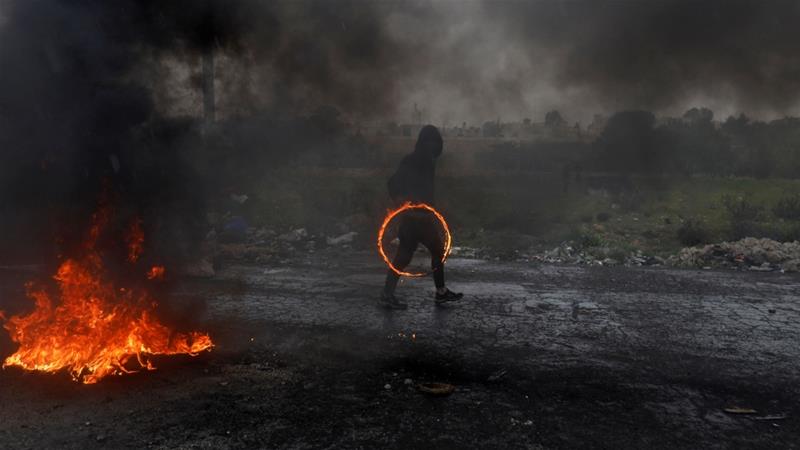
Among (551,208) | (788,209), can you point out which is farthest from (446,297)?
(788,209)

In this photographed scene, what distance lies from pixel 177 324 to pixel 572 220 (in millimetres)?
10560

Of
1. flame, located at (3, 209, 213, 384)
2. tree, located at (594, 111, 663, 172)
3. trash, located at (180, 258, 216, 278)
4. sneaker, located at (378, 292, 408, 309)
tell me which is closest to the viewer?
flame, located at (3, 209, 213, 384)

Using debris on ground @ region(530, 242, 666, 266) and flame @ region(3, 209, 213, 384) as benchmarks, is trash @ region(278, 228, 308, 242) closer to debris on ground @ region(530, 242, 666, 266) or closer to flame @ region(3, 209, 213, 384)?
debris on ground @ region(530, 242, 666, 266)

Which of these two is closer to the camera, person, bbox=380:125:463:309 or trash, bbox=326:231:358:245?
person, bbox=380:125:463:309

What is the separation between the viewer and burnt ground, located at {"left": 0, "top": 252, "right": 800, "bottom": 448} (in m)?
3.20

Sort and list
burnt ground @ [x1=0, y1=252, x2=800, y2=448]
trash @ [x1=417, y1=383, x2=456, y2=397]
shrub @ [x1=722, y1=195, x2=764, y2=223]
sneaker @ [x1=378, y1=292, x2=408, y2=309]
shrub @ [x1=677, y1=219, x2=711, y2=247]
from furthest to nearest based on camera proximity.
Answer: shrub @ [x1=722, y1=195, x2=764, y2=223], shrub @ [x1=677, y1=219, x2=711, y2=247], sneaker @ [x1=378, y1=292, x2=408, y2=309], trash @ [x1=417, y1=383, x2=456, y2=397], burnt ground @ [x1=0, y1=252, x2=800, y2=448]

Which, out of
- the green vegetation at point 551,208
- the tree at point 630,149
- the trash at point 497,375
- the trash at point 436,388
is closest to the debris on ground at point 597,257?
the green vegetation at point 551,208

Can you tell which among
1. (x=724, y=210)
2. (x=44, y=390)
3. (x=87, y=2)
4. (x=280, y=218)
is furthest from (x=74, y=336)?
(x=724, y=210)

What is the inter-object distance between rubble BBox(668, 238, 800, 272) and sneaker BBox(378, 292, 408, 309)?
6.13 metres

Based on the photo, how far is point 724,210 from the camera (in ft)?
44.2

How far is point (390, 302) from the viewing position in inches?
238

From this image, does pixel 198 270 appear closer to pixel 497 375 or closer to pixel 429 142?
pixel 429 142

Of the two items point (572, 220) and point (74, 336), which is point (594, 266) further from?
point (74, 336)

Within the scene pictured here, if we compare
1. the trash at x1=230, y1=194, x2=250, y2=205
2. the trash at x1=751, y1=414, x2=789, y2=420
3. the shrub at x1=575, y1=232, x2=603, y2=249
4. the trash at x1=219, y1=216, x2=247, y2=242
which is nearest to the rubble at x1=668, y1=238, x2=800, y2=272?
the shrub at x1=575, y1=232, x2=603, y2=249
